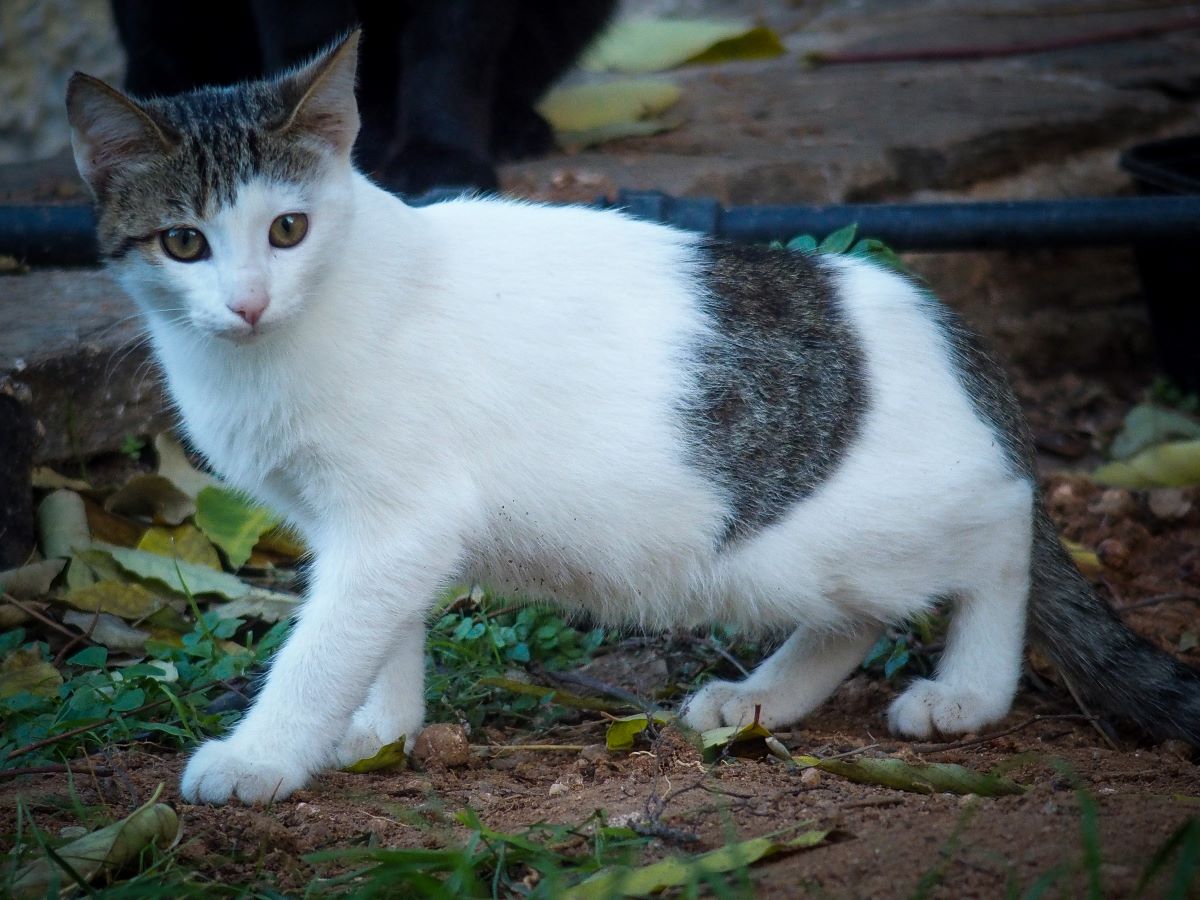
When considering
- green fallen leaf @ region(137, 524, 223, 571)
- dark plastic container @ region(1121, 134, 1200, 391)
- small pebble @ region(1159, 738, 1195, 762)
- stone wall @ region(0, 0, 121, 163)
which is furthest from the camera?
stone wall @ region(0, 0, 121, 163)

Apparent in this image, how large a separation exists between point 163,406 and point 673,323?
156 centimetres

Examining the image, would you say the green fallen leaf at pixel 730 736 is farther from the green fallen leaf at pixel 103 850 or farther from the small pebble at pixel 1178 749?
the green fallen leaf at pixel 103 850

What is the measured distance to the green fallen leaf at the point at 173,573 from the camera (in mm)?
3018

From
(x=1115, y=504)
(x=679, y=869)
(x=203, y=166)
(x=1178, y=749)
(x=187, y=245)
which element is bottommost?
(x=1115, y=504)

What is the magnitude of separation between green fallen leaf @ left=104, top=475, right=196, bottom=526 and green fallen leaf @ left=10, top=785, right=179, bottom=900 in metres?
1.42

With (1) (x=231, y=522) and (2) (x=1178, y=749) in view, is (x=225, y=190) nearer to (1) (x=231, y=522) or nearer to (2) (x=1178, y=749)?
(1) (x=231, y=522)

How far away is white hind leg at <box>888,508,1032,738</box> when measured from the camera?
8.13 feet

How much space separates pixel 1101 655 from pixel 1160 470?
4.17 feet

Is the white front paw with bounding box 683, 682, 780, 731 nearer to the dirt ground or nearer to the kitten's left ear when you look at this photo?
the dirt ground

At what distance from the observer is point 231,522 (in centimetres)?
325

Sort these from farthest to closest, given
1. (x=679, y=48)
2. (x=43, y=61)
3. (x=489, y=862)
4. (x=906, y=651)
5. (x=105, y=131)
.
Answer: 1. (x=43, y=61)
2. (x=679, y=48)
3. (x=906, y=651)
4. (x=105, y=131)
5. (x=489, y=862)

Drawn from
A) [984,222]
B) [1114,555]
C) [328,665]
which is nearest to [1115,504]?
[1114,555]

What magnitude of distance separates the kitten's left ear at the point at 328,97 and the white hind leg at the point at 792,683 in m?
1.23

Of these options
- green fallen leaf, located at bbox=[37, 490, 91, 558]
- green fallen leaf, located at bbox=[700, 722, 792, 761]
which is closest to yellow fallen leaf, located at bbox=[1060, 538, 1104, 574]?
green fallen leaf, located at bbox=[700, 722, 792, 761]
